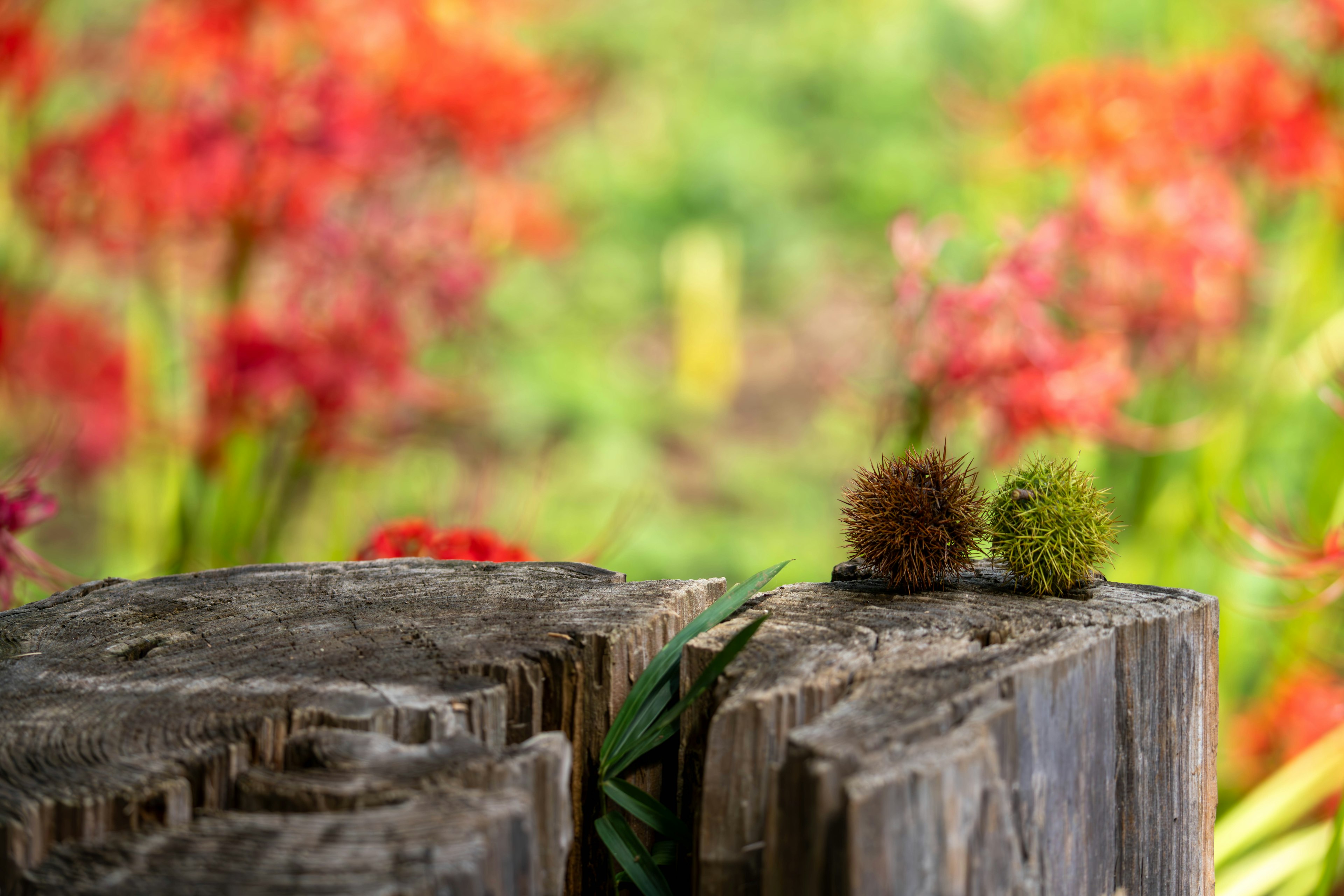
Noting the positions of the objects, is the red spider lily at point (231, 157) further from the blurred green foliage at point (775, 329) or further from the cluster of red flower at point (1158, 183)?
the cluster of red flower at point (1158, 183)

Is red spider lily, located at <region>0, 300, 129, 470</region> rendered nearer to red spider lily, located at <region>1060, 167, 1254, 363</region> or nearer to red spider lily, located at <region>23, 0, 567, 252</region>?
red spider lily, located at <region>23, 0, 567, 252</region>

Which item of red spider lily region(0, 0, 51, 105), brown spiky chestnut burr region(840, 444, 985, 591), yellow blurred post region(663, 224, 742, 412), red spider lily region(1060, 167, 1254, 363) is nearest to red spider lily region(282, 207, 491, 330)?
red spider lily region(0, 0, 51, 105)

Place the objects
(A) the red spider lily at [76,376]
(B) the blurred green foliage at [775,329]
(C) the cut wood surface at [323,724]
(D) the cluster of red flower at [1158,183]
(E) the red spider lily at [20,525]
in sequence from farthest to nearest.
Answer: (A) the red spider lily at [76,376] → (B) the blurred green foliage at [775,329] → (D) the cluster of red flower at [1158,183] → (E) the red spider lily at [20,525] → (C) the cut wood surface at [323,724]

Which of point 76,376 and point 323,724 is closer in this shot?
point 323,724

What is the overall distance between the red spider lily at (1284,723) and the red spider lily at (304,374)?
4.16 feet

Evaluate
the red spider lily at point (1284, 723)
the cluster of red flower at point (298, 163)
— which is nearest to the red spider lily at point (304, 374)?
the cluster of red flower at point (298, 163)

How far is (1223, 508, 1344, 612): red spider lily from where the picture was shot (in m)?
0.96

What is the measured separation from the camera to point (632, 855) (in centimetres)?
64

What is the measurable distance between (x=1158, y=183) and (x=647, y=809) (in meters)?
1.19

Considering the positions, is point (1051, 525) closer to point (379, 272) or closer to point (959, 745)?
point (959, 745)

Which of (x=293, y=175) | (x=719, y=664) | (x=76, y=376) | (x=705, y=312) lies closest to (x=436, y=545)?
(x=719, y=664)

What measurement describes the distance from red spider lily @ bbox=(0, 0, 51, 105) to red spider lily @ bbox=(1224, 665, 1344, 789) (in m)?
1.88

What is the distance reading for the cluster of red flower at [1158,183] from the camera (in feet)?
4.60

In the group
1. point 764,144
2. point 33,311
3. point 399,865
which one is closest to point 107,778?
point 399,865
